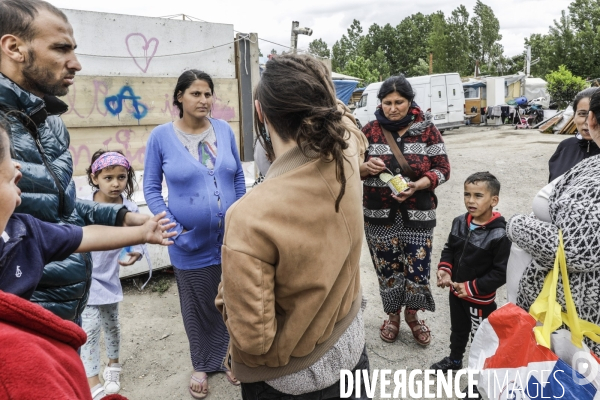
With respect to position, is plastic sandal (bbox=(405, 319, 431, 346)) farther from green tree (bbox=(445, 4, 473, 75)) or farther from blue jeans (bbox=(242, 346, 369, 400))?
green tree (bbox=(445, 4, 473, 75))

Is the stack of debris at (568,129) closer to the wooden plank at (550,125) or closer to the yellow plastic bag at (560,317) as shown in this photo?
Answer: the wooden plank at (550,125)

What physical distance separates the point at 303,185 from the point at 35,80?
1164 mm

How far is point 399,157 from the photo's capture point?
123 inches

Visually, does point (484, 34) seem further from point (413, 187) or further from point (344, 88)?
point (413, 187)

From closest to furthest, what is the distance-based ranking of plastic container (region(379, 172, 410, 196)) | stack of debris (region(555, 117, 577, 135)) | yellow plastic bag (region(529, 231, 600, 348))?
yellow plastic bag (region(529, 231, 600, 348)) < plastic container (region(379, 172, 410, 196)) < stack of debris (region(555, 117, 577, 135))

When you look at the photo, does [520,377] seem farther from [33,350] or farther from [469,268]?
[33,350]

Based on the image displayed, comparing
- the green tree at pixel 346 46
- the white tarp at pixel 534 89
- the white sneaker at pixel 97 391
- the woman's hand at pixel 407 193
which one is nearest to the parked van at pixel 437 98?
the woman's hand at pixel 407 193

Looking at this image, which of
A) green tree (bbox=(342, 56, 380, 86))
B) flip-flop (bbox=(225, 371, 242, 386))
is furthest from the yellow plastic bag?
green tree (bbox=(342, 56, 380, 86))

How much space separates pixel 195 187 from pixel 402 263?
1.71 m

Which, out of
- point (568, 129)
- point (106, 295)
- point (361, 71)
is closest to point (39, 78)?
point (106, 295)

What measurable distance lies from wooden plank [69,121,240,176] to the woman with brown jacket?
3499mm

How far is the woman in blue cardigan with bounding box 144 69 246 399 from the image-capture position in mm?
2656

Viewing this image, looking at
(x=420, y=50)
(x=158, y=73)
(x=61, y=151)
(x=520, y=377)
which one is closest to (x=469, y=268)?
→ (x=520, y=377)

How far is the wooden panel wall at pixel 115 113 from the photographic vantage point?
427 cm
